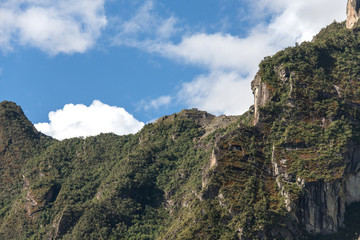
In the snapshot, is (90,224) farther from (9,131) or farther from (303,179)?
(9,131)

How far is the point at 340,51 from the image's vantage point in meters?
132

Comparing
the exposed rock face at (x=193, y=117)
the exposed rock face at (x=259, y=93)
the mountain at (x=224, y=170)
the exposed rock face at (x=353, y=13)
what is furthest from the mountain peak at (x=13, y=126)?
the exposed rock face at (x=353, y=13)

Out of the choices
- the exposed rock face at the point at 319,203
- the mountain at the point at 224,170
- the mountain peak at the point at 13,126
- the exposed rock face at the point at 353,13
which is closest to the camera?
the exposed rock face at the point at 319,203

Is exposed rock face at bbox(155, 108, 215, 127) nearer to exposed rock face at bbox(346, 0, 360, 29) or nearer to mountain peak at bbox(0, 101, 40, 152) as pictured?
exposed rock face at bbox(346, 0, 360, 29)

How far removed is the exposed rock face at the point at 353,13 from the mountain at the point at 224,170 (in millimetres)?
621

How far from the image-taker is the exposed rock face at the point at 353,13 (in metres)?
149

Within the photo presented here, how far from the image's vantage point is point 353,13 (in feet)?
493

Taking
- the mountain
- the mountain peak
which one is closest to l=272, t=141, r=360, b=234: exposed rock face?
the mountain

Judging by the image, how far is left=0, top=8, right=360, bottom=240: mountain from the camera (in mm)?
101125

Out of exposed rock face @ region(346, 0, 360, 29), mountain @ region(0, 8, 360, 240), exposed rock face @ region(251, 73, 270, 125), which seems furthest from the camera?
exposed rock face @ region(346, 0, 360, 29)

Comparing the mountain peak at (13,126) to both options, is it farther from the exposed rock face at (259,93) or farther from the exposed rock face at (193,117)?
the exposed rock face at (259,93)

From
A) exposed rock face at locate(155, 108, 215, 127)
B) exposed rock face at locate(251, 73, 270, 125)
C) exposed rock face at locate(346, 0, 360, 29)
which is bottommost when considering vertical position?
exposed rock face at locate(251, 73, 270, 125)

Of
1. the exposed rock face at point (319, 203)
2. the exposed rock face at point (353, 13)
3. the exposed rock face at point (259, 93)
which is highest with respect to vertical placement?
the exposed rock face at point (353, 13)

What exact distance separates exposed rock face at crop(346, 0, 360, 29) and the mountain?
621mm
